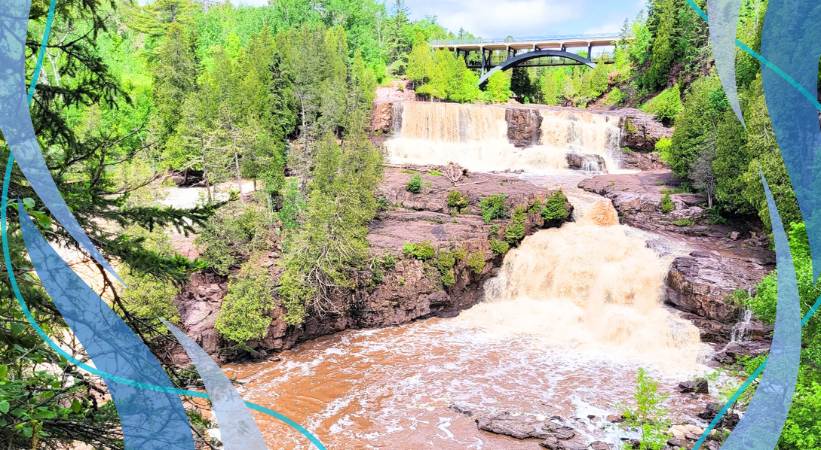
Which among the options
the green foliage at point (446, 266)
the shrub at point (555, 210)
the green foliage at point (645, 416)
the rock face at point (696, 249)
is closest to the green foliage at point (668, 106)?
the rock face at point (696, 249)

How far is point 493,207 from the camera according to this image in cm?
2634

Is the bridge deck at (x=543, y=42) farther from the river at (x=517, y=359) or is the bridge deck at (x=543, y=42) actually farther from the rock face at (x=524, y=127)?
the river at (x=517, y=359)

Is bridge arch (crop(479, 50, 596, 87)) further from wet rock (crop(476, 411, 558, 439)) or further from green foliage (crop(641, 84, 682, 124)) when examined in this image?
wet rock (crop(476, 411, 558, 439))

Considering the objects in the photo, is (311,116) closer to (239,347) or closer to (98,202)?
(239,347)

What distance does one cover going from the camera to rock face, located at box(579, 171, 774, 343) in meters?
18.8

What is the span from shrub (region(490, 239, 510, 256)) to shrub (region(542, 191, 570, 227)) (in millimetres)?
3069

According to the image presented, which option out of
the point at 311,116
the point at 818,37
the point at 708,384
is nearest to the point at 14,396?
the point at 708,384

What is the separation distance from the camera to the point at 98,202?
4.34 m

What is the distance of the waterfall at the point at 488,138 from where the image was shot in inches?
1444

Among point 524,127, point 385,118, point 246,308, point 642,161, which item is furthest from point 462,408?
point 385,118

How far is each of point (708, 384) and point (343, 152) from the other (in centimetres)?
1559

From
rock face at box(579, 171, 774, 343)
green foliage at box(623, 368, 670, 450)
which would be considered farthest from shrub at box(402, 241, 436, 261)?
green foliage at box(623, 368, 670, 450)
